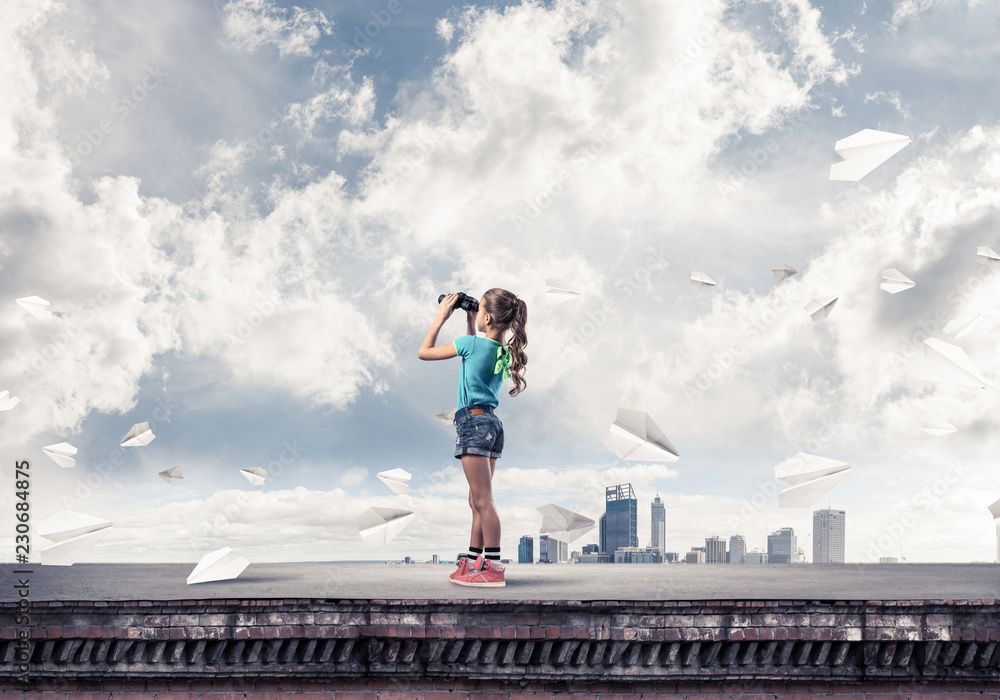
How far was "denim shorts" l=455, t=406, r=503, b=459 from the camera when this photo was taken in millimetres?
7059

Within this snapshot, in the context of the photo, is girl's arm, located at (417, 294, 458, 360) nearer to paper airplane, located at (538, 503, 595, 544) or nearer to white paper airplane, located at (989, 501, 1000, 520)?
paper airplane, located at (538, 503, 595, 544)

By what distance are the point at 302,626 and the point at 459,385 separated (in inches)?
99.7

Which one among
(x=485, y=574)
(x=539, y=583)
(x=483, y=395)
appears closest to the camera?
(x=483, y=395)

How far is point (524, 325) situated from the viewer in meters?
7.51

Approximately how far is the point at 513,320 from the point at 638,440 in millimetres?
2047

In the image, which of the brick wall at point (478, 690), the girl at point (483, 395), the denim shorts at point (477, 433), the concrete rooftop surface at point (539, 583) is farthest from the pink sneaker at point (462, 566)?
the brick wall at point (478, 690)

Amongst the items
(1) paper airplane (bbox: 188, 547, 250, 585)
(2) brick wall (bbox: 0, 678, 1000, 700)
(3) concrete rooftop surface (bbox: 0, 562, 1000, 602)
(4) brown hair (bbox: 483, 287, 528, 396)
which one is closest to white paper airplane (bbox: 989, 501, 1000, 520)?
(3) concrete rooftop surface (bbox: 0, 562, 1000, 602)

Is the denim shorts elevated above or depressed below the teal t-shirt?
below

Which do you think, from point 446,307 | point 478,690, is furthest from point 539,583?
point 446,307

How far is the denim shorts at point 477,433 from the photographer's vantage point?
7.06 m

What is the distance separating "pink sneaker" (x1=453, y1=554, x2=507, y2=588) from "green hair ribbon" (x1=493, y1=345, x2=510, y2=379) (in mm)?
1790

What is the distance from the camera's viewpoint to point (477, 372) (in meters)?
7.16

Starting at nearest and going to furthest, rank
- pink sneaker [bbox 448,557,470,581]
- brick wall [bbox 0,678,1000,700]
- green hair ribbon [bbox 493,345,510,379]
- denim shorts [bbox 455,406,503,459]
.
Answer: brick wall [bbox 0,678,1000,700] < denim shorts [bbox 455,406,503,459] < green hair ribbon [bbox 493,345,510,379] < pink sneaker [bbox 448,557,470,581]

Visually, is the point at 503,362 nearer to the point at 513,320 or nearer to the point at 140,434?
the point at 513,320
